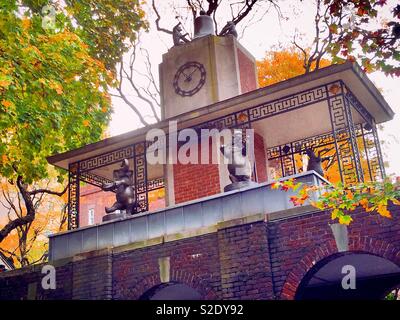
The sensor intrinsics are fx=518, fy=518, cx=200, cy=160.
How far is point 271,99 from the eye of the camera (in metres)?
11.8

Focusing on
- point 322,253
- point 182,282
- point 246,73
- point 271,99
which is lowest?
point 182,282

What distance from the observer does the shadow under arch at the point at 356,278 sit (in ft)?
37.0

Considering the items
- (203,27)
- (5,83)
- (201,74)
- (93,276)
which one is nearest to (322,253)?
(93,276)

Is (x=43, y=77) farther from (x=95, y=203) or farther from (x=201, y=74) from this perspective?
(x=95, y=203)

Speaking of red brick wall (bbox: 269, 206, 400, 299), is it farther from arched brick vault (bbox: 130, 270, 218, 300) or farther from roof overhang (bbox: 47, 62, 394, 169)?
roof overhang (bbox: 47, 62, 394, 169)

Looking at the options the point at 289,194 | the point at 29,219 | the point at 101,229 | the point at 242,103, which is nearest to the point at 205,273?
the point at 289,194

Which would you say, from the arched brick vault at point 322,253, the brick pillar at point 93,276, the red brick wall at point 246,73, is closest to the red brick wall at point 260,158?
the red brick wall at point 246,73

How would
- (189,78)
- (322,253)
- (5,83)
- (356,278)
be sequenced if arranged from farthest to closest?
(189,78), (356,278), (322,253), (5,83)

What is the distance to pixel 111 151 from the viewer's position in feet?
46.7

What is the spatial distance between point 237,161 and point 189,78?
4566mm

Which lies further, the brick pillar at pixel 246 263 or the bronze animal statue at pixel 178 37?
the bronze animal statue at pixel 178 37

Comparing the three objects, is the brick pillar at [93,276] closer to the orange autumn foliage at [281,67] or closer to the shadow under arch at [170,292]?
the shadow under arch at [170,292]

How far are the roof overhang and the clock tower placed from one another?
1757 millimetres

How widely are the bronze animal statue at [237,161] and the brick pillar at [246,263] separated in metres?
1.43
